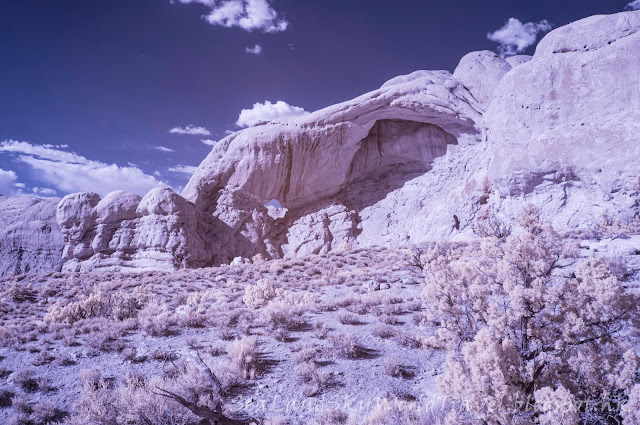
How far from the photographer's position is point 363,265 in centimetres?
1620

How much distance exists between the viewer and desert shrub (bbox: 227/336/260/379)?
5.60 metres

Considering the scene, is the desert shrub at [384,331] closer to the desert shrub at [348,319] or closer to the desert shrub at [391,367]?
the desert shrub at [348,319]

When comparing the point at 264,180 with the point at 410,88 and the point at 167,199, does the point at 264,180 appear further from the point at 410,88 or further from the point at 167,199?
the point at 410,88

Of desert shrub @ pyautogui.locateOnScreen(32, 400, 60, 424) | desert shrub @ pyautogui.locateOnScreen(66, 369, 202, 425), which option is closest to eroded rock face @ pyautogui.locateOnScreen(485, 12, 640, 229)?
desert shrub @ pyautogui.locateOnScreen(66, 369, 202, 425)

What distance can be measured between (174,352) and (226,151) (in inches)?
1022

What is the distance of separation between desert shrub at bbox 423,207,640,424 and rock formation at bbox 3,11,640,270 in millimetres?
16182

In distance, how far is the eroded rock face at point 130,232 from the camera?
2425 centimetres

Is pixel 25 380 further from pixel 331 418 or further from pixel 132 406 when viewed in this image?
pixel 331 418

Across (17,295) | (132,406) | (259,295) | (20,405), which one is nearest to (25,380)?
(20,405)

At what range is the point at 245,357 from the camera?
596cm

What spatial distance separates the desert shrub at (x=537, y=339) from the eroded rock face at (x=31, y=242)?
3036 centimetres

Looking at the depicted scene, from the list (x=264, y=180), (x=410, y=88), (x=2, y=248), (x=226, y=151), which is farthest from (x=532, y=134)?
(x=2, y=248)

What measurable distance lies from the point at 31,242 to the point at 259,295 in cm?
2645

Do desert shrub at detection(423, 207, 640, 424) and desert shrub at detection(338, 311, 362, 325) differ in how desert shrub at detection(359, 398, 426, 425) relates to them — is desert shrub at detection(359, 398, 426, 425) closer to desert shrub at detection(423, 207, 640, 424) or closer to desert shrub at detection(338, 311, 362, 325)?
desert shrub at detection(423, 207, 640, 424)
